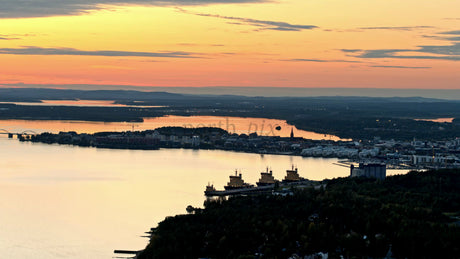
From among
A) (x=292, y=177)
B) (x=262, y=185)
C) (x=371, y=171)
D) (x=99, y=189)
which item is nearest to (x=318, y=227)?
(x=99, y=189)

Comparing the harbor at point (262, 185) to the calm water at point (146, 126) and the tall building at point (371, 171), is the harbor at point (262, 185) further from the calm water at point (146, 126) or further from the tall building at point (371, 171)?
the calm water at point (146, 126)

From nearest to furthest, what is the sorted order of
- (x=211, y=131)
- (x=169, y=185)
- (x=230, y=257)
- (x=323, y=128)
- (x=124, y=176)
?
1. (x=230, y=257)
2. (x=169, y=185)
3. (x=124, y=176)
4. (x=211, y=131)
5. (x=323, y=128)

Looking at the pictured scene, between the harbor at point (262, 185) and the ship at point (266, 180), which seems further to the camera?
the ship at point (266, 180)

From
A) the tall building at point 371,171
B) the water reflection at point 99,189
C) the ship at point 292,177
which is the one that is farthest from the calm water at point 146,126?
the ship at point 292,177

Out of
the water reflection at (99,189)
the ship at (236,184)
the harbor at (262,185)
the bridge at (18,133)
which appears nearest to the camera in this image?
the water reflection at (99,189)

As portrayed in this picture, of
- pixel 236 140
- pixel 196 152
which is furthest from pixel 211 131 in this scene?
pixel 196 152

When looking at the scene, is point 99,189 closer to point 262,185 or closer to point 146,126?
point 262,185

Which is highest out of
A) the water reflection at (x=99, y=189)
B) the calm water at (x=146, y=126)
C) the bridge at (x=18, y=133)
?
the calm water at (x=146, y=126)

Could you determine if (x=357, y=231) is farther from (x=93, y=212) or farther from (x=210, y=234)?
(x=93, y=212)
